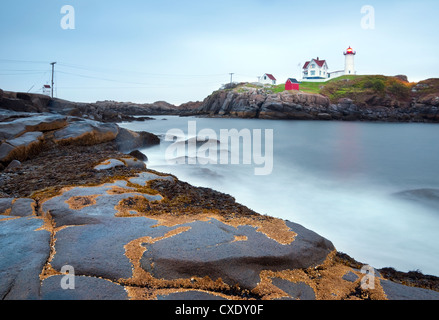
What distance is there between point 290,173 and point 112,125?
34.8ft

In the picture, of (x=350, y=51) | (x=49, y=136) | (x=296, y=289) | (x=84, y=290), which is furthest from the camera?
(x=350, y=51)

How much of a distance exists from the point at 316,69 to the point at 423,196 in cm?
9283

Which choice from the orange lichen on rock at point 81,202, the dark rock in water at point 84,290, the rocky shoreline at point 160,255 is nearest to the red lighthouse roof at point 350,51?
the rocky shoreline at point 160,255

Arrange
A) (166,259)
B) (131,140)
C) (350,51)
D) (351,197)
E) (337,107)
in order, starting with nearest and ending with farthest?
(166,259) → (351,197) → (131,140) → (337,107) → (350,51)

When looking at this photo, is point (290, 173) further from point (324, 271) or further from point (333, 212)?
point (324, 271)

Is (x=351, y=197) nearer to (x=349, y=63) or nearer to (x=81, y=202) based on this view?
(x=81, y=202)

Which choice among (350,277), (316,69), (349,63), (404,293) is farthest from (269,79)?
(404,293)

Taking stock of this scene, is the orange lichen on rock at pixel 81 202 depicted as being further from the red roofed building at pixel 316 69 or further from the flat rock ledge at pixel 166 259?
the red roofed building at pixel 316 69

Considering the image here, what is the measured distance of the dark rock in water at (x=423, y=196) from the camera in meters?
9.29

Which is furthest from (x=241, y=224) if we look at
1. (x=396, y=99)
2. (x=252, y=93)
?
(x=396, y=99)

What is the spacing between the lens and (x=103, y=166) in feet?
27.8

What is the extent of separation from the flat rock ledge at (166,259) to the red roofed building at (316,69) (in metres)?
98.9

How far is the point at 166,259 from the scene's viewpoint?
316cm

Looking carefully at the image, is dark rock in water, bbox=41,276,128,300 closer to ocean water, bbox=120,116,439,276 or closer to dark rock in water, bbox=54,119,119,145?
ocean water, bbox=120,116,439,276
